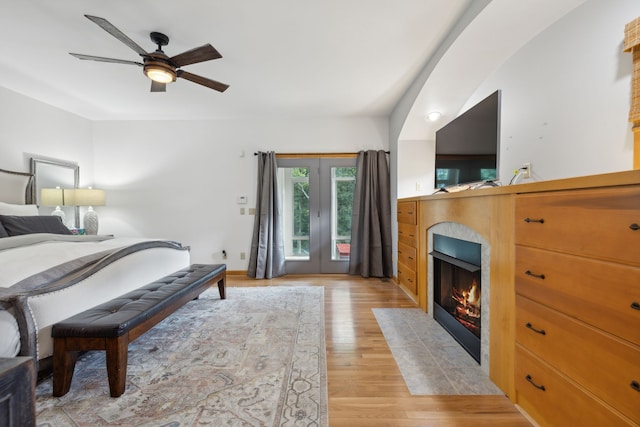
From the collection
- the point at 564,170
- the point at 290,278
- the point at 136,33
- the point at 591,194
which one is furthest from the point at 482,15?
the point at 290,278

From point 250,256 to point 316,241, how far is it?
1.06 m

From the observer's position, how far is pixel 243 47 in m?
2.23

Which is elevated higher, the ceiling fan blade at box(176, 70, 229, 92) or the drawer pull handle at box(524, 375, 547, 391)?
the ceiling fan blade at box(176, 70, 229, 92)

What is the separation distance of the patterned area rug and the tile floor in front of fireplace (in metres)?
0.55

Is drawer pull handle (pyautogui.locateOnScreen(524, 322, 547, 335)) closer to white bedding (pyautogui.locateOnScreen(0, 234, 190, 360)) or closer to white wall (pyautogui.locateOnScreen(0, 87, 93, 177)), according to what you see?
white bedding (pyautogui.locateOnScreen(0, 234, 190, 360))

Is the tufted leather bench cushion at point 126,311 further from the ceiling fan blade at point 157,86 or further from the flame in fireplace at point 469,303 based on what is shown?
the flame in fireplace at point 469,303

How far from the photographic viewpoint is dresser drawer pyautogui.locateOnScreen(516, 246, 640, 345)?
0.80 meters

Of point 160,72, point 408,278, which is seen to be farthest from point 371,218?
point 160,72

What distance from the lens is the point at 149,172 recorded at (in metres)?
4.00

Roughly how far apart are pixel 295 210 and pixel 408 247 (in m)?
1.84

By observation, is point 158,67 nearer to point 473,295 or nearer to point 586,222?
point 586,222

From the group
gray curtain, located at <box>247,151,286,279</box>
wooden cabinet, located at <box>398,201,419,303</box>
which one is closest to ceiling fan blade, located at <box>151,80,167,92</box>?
gray curtain, located at <box>247,151,286,279</box>

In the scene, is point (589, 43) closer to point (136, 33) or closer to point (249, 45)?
point (249, 45)

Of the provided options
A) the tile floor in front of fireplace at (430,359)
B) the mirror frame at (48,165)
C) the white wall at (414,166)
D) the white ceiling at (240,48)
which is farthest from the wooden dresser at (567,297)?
the mirror frame at (48,165)
